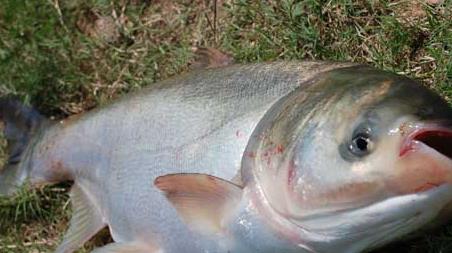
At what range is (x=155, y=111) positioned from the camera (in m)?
3.25

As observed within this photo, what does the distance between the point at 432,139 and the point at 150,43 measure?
2.10m

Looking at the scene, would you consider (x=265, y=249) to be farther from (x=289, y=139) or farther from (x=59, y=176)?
(x=59, y=176)

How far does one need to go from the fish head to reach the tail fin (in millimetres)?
1531

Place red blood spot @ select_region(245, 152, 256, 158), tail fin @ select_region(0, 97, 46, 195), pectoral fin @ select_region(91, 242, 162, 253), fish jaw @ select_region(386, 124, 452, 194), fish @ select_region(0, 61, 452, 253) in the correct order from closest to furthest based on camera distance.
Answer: fish jaw @ select_region(386, 124, 452, 194), fish @ select_region(0, 61, 452, 253), red blood spot @ select_region(245, 152, 256, 158), pectoral fin @ select_region(91, 242, 162, 253), tail fin @ select_region(0, 97, 46, 195)

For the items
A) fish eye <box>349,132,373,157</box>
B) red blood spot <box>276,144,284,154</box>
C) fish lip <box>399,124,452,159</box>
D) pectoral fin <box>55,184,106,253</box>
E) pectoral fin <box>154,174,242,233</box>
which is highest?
fish lip <box>399,124,452,159</box>

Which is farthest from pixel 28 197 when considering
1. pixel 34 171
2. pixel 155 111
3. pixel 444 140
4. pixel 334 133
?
pixel 444 140

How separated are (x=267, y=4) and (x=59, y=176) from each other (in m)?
1.12

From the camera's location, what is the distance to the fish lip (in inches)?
90.9

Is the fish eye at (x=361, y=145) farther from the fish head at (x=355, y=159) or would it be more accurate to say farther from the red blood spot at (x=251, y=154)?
the red blood spot at (x=251, y=154)

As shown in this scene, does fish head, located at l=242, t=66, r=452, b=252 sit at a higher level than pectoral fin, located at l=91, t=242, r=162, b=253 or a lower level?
higher

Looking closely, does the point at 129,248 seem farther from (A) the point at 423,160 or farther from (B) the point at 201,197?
(A) the point at 423,160

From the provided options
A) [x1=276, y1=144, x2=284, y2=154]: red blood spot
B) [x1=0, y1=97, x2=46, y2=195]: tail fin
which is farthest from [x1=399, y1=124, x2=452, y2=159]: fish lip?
[x1=0, y1=97, x2=46, y2=195]: tail fin

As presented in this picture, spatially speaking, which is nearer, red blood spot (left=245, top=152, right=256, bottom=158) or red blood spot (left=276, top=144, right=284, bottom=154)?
red blood spot (left=276, top=144, right=284, bottom=154)

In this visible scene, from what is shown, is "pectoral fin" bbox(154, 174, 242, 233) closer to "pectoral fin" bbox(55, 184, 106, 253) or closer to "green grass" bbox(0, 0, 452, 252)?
"pectoral fin" bbox(55, 184, 106, 253)
